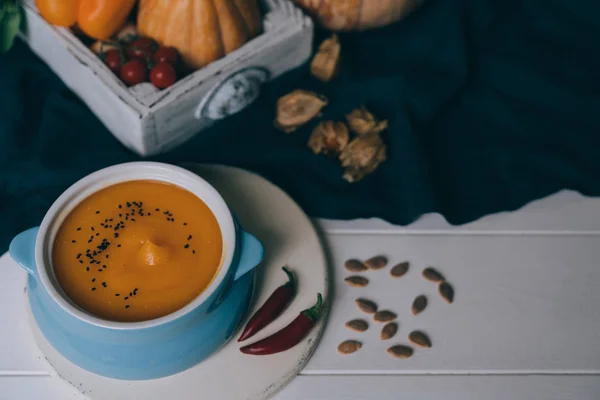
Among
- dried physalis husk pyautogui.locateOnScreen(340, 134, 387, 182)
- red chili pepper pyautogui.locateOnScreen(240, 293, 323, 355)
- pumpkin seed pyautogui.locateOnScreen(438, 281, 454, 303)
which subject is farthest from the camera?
dried physalis husk pyautogui.locateOnScreen(340, 134, 387, 182)

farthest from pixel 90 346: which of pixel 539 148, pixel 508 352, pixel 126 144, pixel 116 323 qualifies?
pixel 539 148

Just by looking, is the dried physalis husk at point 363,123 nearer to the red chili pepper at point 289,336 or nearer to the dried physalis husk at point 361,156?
the dried physalis husk at point 361,156

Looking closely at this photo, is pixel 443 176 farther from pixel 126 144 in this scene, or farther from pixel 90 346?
pixel 90 346

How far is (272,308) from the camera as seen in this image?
111 centimetres

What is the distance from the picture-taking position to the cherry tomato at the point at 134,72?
1.22m

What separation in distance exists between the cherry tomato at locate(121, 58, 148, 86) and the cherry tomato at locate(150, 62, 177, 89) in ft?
0.07

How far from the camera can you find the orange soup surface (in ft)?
3.25

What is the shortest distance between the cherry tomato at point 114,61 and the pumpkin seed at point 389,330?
58cm

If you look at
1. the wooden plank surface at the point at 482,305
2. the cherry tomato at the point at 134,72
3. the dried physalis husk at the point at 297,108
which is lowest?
the wooden plank surface at the point at 482,305

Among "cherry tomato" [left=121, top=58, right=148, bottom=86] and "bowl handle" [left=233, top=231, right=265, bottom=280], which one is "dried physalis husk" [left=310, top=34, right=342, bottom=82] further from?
"bowl handle" [left=233, top=231, right=265, bottom=280]

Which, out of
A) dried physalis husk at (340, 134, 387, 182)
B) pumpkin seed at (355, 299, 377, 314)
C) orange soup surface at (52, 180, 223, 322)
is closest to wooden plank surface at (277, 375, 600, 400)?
pumpkin seed at (355, 299, 377, 314)

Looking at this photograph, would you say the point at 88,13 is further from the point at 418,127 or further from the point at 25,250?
the point at 418,127

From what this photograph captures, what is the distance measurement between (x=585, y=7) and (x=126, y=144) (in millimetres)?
940

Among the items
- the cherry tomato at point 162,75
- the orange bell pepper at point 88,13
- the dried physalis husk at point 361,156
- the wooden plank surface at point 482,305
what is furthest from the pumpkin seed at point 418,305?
the orange bell pepper at point 88,13
